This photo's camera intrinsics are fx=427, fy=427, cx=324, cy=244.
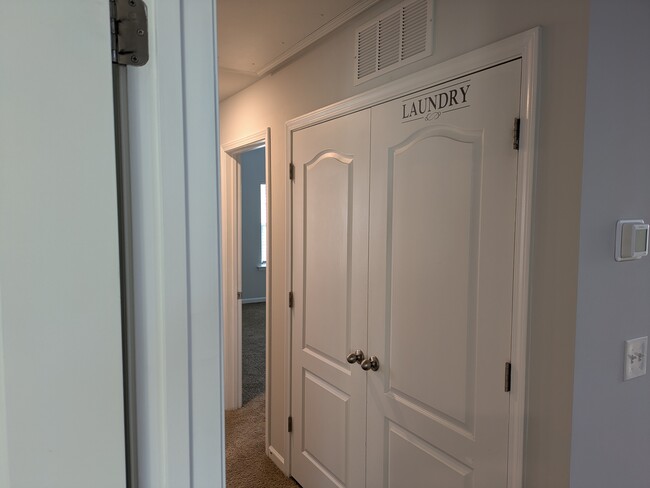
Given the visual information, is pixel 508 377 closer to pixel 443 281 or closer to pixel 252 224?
pixel 443 281

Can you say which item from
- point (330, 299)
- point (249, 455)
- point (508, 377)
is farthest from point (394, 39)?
point (249, 455)

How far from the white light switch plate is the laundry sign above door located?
92 cm

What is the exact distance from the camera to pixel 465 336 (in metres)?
1.48

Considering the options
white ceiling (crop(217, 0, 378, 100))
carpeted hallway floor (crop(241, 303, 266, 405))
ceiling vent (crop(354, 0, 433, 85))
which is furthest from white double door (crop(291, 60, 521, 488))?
carpeted hallway floor (crop(241, 303, 266, 405))

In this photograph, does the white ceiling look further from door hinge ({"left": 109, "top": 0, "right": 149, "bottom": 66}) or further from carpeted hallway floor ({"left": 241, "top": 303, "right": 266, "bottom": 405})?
carpeted hallway floor ({"left": 241, "top": 303, "right": 266, "bottom": 405})

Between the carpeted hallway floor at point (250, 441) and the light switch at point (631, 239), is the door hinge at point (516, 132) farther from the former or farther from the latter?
the carpeted hallway floor at point (250, 441)

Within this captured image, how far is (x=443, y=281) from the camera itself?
5.11 feet

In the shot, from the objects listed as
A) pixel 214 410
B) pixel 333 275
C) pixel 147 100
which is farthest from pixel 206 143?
pixel 333 275

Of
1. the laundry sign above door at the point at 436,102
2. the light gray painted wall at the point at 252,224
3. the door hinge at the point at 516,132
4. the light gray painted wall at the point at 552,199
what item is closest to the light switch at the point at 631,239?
the light gray painted wall at the point at 552,199

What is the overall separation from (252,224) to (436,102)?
6.75m

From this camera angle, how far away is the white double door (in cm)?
137

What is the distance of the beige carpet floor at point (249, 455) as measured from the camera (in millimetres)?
2590

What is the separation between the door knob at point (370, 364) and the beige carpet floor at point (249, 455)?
115cm

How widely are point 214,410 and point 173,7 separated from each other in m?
0.59
